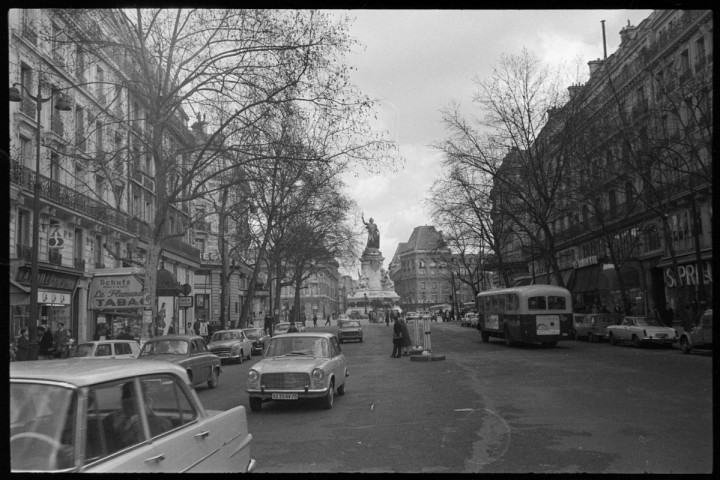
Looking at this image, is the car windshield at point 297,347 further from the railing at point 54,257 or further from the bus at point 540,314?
the railing at point 54,257

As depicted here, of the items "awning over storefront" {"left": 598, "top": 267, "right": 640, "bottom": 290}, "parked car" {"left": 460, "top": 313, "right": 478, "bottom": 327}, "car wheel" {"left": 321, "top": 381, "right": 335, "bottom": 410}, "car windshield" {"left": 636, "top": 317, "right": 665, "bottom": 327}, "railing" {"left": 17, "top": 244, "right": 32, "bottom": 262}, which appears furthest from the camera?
"parked car" {"left": 460, "top": 313, "right": 478, "bottom": 327}

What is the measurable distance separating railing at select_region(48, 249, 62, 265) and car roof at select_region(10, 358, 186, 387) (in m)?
25.5

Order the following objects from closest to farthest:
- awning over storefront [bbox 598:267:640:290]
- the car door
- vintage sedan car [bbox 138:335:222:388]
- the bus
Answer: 1. the car door
2. vintage sedan car [bbox 138:335:222:388]
3. the bus
4. awning over storefront [bbox 598:267:640:290]

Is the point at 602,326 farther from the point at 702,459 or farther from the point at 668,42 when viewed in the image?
the point at 702,459

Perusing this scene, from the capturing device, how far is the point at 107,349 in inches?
648

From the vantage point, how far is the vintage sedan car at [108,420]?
11.4ft

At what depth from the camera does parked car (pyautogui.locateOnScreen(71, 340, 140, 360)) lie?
1584 centimetres

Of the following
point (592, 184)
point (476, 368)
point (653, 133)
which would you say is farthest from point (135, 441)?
point (592, 184)

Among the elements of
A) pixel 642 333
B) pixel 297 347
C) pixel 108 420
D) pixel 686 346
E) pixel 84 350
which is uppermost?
pixel 108 420

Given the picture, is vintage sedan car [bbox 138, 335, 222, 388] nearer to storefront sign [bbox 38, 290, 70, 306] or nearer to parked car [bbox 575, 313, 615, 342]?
storefront sign [bbox 38, 290, 70, 306]

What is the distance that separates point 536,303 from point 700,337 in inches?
297

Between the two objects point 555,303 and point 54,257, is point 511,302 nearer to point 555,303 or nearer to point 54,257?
point 555,303

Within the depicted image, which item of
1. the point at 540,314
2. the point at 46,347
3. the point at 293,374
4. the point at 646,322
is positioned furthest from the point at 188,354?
the point at 646,322

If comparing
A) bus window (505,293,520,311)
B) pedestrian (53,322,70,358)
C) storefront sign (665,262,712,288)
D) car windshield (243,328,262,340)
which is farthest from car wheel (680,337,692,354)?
pedestrian (53,322,70,358)
